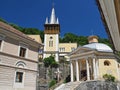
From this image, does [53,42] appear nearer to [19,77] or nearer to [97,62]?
[97,62]

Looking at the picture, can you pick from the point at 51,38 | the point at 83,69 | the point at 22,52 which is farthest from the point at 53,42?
the point at 22,52

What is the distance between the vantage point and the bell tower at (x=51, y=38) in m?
59.8

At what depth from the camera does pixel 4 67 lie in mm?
15219

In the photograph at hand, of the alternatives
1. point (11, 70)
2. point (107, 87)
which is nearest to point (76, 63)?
point (107, 87)

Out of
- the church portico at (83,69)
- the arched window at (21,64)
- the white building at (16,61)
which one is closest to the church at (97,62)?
the church portico at (83,69)

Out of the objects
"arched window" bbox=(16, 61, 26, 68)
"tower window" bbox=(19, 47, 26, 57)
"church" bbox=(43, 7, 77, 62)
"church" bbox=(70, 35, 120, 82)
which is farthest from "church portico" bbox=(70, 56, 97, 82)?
"church" bbox=(43, 7, 77, 62)

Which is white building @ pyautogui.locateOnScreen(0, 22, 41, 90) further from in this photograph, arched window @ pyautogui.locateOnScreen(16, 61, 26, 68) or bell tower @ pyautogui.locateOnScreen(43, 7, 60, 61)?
bell tower @ pyautogui.locateOnScreen(43, 7, 60, 61)

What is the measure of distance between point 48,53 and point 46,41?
5685 mm

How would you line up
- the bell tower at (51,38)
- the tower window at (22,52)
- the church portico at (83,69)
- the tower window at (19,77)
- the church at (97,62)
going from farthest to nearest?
the bell tower at (51,38), the church portico at (83,69), the church at (97,62), the tower window at (22,52), the tower window at (19,77)

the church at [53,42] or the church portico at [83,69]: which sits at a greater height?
the church at [53,42]

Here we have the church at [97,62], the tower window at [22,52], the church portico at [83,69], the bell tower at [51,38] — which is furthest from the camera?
the bell tower at [51,38]

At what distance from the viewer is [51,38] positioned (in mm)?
63094

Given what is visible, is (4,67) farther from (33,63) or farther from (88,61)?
(88,61)

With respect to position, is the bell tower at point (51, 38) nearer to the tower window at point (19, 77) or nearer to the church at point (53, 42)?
the church at point (53, 42)
